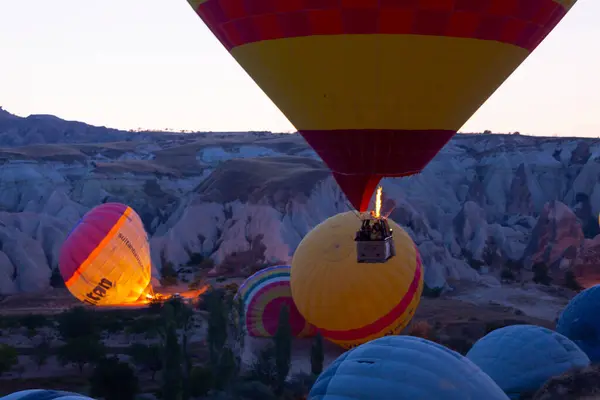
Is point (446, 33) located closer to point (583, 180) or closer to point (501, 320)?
point (501, 320)

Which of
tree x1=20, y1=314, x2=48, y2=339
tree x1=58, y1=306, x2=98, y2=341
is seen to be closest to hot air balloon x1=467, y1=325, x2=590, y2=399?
tree x1=58, y1=306, x2=98, y2=341

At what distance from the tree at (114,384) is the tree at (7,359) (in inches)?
127

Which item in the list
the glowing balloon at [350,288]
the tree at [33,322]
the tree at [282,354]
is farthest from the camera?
the tree at [33,322]

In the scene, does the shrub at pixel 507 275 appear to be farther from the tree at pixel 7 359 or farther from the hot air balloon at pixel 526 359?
the hot air balloon at pixel 526 359

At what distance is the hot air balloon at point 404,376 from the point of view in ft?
19.5

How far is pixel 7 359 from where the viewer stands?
629 inches

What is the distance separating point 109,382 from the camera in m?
13.4

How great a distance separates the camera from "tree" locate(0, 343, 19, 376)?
1570 centimetres

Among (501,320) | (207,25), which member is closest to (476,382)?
(207,25)

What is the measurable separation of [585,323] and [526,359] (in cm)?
299

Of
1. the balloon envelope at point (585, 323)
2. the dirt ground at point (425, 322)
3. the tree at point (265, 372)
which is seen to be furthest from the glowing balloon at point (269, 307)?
the balloon envelope at point (585, 323)

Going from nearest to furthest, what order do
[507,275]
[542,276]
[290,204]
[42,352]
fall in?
[42,352] < [542,276] < [507,275] < [290,204]

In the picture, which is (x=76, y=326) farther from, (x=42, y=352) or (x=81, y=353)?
(x=81, y=353)

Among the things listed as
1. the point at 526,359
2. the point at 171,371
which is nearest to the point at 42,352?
the point at 171,371
